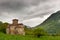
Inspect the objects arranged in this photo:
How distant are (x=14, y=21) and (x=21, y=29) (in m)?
7.41

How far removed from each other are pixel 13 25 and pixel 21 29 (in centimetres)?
553

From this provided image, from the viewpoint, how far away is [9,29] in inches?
4210

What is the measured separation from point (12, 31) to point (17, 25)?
19.3 feet

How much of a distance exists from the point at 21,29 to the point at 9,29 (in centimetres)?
634

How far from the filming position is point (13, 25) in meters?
110

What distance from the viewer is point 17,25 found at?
11019 cm

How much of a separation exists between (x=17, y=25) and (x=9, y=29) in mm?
5536

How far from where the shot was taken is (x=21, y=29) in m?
108

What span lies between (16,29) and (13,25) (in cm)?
345

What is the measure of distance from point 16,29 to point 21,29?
271 centimetres

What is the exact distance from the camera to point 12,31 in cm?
10569

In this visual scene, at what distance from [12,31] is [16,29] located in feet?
11.1

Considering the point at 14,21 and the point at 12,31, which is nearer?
the point at 12,31
